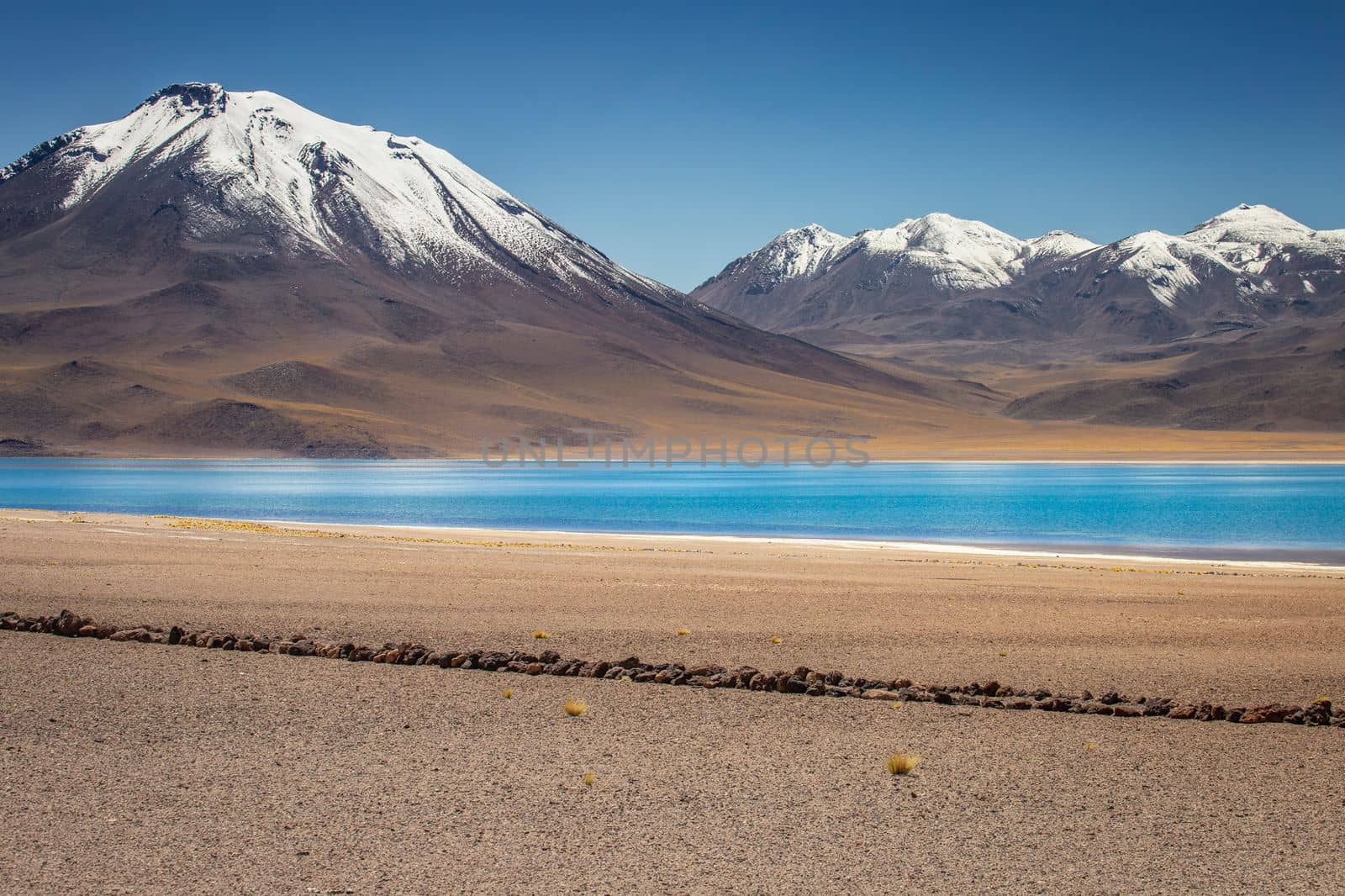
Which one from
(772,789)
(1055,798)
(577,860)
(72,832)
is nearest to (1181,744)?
(1055,798)

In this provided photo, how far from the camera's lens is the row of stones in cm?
1041

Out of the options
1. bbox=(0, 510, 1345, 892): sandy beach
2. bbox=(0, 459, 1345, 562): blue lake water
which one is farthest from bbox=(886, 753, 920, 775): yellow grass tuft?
bbox=(0, 459, 1345, 562): blue lake water

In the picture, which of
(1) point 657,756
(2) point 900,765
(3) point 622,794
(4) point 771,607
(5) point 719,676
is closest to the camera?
(3) point 622,794

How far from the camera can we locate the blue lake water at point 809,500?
37.4m

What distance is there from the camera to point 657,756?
9008mm

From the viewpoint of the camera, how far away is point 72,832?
23.4 ft

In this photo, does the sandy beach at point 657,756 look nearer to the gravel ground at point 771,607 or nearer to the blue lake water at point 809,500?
the gravel ground at point 771,607

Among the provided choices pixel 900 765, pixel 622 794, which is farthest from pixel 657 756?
pixel 900 765

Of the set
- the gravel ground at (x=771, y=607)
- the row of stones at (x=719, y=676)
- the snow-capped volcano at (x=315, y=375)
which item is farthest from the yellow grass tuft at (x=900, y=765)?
the snow-capped volcano at (x=315, y=375)

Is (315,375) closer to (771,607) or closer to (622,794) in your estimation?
(771,607)

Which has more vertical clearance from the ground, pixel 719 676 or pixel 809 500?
pixel 809 500

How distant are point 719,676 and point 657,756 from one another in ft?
8.94

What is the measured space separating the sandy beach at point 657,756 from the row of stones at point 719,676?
25cm

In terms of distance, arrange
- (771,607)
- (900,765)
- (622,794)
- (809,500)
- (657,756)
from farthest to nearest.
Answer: (809,500) → (771,607) → (657,756) → (900,765) → (622,794)
